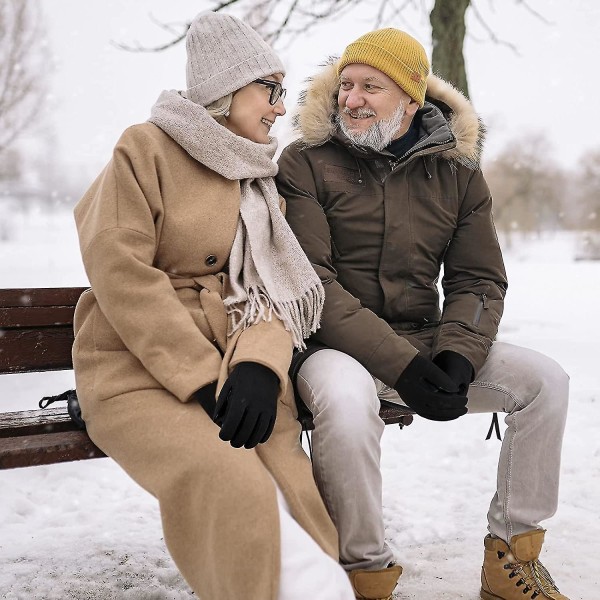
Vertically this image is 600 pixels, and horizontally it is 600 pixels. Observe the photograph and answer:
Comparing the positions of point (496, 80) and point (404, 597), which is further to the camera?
point (496, 80)

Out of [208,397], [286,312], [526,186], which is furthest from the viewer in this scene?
[526,186]

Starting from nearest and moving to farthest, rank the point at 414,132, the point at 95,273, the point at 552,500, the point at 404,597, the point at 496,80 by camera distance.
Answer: the point at 95,273 < the point at 552,500 < the point at 404,597 < the point at 414,132 < the point at 496,80

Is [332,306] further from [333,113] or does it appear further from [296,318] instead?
[333,113]

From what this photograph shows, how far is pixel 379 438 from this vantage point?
8.03 ft

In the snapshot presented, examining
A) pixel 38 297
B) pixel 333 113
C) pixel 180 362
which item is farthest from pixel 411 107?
pixel 38 297

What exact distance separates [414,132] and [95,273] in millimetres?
1500

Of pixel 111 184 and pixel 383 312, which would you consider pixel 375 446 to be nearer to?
pixel 383 312

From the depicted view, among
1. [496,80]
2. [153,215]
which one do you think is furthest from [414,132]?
[496,80]

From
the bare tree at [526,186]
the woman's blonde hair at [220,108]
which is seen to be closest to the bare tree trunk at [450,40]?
the woman's blonde hair at [220,108]

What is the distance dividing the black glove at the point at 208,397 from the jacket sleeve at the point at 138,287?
24mm

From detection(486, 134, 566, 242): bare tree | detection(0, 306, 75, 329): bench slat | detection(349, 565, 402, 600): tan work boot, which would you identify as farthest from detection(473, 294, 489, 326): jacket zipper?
detection(486, 134, 566, 242): bare tree

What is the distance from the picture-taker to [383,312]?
9.60 feet

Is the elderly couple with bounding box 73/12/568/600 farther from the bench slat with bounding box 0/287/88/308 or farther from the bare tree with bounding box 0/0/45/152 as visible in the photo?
the bare tree with bounding box 0/0/45/152

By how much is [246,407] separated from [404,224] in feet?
3.79
